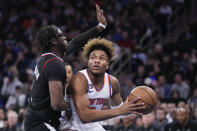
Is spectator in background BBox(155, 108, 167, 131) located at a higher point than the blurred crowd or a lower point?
lower

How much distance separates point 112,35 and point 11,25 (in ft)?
16.5

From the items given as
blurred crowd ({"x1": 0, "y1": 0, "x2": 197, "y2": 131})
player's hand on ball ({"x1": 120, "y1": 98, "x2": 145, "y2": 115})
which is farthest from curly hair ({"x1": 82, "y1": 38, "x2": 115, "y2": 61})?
blurred crowd ({"x1": 0, "y1": 0, "x2": 197, "y2": 131})

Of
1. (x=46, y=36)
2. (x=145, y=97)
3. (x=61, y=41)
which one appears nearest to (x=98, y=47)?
(x=61, y=41)

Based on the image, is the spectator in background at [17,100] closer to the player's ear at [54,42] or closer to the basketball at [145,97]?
the player's ear at [54,42]

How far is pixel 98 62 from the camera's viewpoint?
4.86 metres

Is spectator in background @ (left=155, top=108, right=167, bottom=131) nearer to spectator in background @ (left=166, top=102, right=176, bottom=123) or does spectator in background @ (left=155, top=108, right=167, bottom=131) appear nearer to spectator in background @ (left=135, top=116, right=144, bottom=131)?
spectator in background @ (left=135, top=116, right=144, bottom=131)

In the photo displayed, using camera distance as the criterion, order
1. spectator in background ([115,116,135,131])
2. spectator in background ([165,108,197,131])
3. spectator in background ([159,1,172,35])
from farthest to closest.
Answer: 1. spectator in background ([159,1,172,35])
2. spectator in background ([115,116,135,131])
3. spectator in background ([165,108,197,131])

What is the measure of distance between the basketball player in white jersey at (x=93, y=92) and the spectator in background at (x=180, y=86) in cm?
589

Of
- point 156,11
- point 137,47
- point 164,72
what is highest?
point 156,11

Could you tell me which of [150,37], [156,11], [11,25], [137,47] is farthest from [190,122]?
[11,25]

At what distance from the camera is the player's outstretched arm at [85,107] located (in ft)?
13.8

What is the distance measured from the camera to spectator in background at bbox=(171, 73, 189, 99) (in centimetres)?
1083

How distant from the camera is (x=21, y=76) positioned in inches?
491

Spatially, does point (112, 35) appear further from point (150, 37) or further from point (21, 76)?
point (21, 76)
